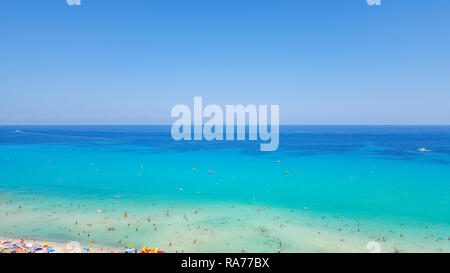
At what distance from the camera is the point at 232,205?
2836 centimetres

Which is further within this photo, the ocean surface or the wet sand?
the ocean surface

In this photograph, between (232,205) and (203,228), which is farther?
(232,205)

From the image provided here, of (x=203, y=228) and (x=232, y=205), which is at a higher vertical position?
(x=203, y=228)

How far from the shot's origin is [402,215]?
84.0ft

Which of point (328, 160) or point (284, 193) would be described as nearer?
point (284, 193)

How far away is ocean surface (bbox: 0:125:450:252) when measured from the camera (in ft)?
64.8

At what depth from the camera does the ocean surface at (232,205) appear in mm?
19750

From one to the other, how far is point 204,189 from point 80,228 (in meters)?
16.9

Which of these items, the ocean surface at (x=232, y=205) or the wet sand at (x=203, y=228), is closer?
the wet sand at (x=203, y=228)
